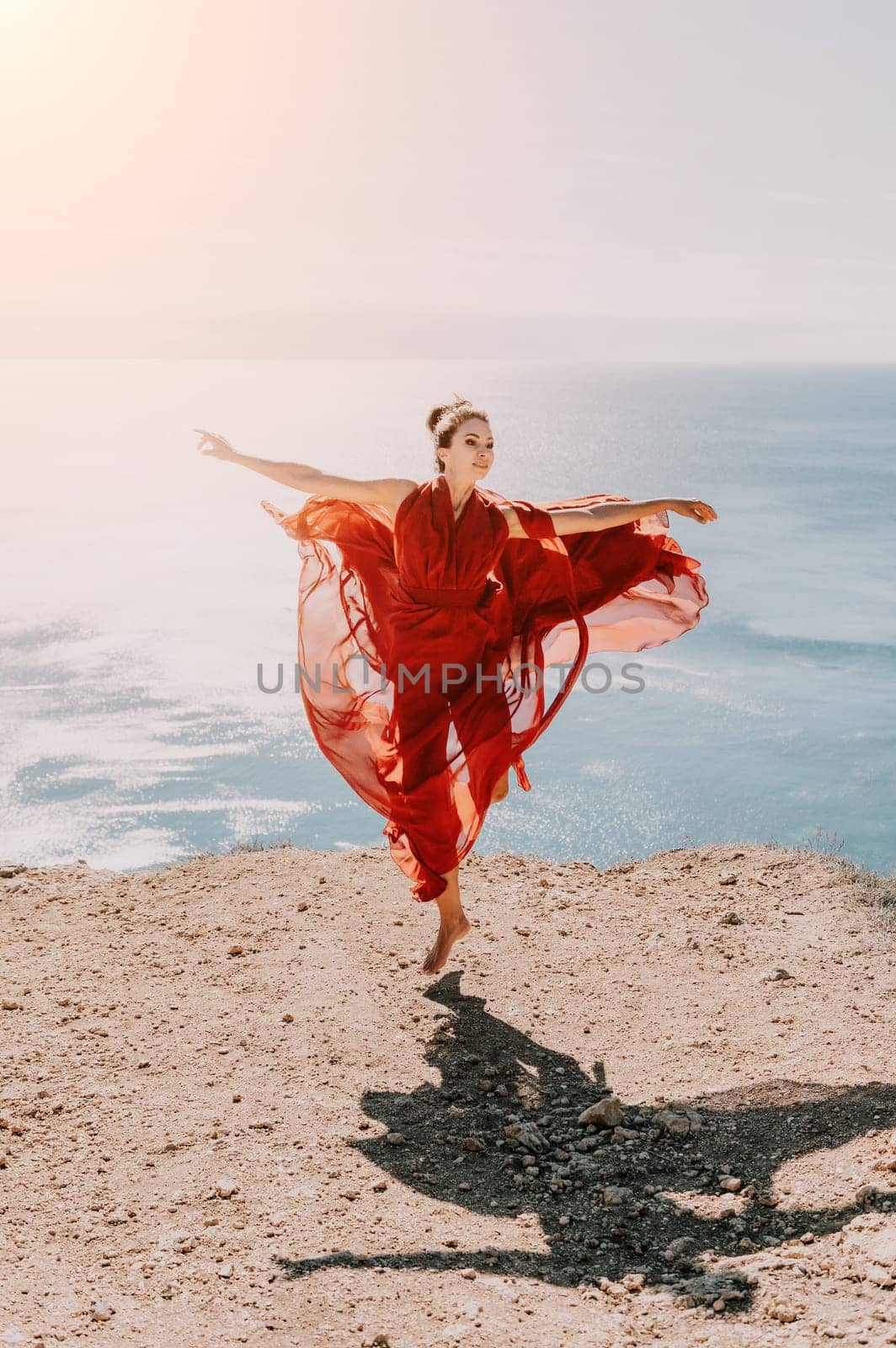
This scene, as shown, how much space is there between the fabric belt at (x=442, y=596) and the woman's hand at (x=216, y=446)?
1.01 metres

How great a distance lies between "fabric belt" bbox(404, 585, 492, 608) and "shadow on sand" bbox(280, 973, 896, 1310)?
1882 mm

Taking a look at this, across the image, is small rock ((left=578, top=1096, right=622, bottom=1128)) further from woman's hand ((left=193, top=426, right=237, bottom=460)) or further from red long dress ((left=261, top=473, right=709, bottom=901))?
woman's hand ((left=193, top=426, right=237, bottom=460))

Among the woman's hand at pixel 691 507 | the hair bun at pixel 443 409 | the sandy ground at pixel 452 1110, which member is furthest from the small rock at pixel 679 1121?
the hair bun at pixel 443 409

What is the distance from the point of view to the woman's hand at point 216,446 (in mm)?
5238

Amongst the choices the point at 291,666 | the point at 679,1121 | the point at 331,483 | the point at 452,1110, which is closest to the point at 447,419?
the point at 331,483

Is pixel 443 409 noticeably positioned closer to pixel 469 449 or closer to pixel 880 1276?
pixel 469 449

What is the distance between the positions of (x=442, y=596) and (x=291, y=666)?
77.1ft

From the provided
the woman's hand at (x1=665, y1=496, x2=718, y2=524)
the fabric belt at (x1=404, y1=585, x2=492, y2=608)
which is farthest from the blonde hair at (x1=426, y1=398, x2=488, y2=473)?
the woman's hand at (x1=665, y1=496, x2=718, y2=524)

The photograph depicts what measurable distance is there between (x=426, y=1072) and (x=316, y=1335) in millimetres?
1697

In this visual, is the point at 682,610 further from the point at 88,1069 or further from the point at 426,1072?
the point at 88,1069

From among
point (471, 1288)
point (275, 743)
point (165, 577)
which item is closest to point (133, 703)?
point (275, 743)

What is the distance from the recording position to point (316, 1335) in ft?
10.3

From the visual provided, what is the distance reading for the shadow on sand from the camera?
352cm

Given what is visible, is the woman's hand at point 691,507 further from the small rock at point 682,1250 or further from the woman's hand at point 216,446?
the small rock at point 682,1250
